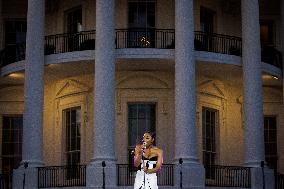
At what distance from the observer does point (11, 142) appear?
33.6 m

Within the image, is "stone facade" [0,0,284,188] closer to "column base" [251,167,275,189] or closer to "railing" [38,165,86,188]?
"column base" [251,167,275,189]

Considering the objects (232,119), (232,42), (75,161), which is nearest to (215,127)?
(232,119)

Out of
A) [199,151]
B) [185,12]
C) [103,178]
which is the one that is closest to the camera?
[103,178]

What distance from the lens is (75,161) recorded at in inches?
1249

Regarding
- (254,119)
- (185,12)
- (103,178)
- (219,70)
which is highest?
(185,12)

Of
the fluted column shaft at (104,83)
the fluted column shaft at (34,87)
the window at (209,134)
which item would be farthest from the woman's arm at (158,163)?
the window at (209,134)

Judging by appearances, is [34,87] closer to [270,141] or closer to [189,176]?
[189,176]

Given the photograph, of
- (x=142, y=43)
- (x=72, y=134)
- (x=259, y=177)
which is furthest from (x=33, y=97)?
(x=259, y=177)

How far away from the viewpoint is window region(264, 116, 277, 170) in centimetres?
3373

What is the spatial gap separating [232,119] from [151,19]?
581cm

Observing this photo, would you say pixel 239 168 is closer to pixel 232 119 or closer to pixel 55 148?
pixel 232 119

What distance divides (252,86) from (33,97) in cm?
852

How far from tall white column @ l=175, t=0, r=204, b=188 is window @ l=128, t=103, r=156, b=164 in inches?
138

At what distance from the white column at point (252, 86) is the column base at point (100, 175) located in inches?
212
